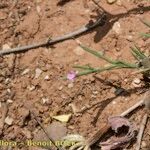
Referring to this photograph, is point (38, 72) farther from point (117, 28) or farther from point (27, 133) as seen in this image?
point (117, 28)

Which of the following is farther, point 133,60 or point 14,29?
point 14,29

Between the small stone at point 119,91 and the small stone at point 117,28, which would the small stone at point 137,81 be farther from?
the small stone at point 117,28

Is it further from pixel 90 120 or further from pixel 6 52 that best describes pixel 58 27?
pixel 90 120

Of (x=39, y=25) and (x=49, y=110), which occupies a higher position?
(x=39, y=25)

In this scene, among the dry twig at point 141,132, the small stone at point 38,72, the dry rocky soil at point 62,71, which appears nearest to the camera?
the dry twig at point 141,132

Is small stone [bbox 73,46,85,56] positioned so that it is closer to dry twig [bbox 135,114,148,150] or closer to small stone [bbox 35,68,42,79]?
small stone [bbox 35,68,42,79]

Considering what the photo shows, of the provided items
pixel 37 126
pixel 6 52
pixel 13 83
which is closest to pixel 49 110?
pixel 37 126

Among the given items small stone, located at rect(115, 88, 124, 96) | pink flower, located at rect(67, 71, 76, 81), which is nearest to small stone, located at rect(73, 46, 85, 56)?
pink flower, located at rect(67, 71, 76, 81)

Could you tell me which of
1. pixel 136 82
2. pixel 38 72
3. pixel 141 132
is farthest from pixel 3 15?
pixel 141 132

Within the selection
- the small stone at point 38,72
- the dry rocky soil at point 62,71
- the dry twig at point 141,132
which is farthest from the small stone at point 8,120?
the dry twig at point 141,132
